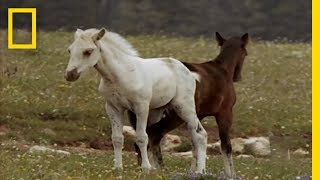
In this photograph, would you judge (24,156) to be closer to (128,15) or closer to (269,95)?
(269,95)

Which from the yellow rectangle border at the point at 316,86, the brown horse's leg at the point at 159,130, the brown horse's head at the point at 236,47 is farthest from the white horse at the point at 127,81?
the yellow rectangle border at the point at 316,86

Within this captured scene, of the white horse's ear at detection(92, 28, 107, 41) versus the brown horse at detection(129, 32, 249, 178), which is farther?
the brown horse at detection(129, 32, 249, 178)

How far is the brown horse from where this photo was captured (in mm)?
12414

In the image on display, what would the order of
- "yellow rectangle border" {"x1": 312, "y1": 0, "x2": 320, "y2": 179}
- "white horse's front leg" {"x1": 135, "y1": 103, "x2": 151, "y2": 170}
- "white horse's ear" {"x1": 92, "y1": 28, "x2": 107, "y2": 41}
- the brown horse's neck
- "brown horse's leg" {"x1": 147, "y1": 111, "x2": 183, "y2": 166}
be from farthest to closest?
the brown horse's neck < "brown horse's leg" {"x1": 147, "y1": 111, "x2": 183, "y2": 166} < "white horse's front leg" {"x1": 135, "y1": 103, "x2": 151, "y2": 170} < "white horse's ear" {"x1": 92, "y1": 28, "x2": 107, "y2": 41} < "yellow rectangle border" {"x1": 312, "y1": 0, "x2": 320, "y2": 179}

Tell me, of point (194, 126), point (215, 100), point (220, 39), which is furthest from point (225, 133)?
point (220, 39)

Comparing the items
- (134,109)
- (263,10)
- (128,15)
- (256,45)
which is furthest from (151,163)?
(263,10)

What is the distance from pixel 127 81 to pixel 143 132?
743mm

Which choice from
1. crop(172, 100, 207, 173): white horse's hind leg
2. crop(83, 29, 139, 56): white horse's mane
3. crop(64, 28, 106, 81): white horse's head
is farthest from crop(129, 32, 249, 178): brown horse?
crop(64, 28, 106, 81): white horse's head

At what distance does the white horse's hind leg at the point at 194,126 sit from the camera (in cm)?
1197

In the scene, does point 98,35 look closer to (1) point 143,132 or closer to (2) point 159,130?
(1) point 143,132

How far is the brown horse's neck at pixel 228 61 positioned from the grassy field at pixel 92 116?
61.1 inches

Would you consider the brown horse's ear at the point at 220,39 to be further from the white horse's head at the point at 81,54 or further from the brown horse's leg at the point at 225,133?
the white horse's head at the point at 81,54

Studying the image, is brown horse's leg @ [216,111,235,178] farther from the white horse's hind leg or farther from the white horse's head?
the white horse's head

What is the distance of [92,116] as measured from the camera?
1870cm
